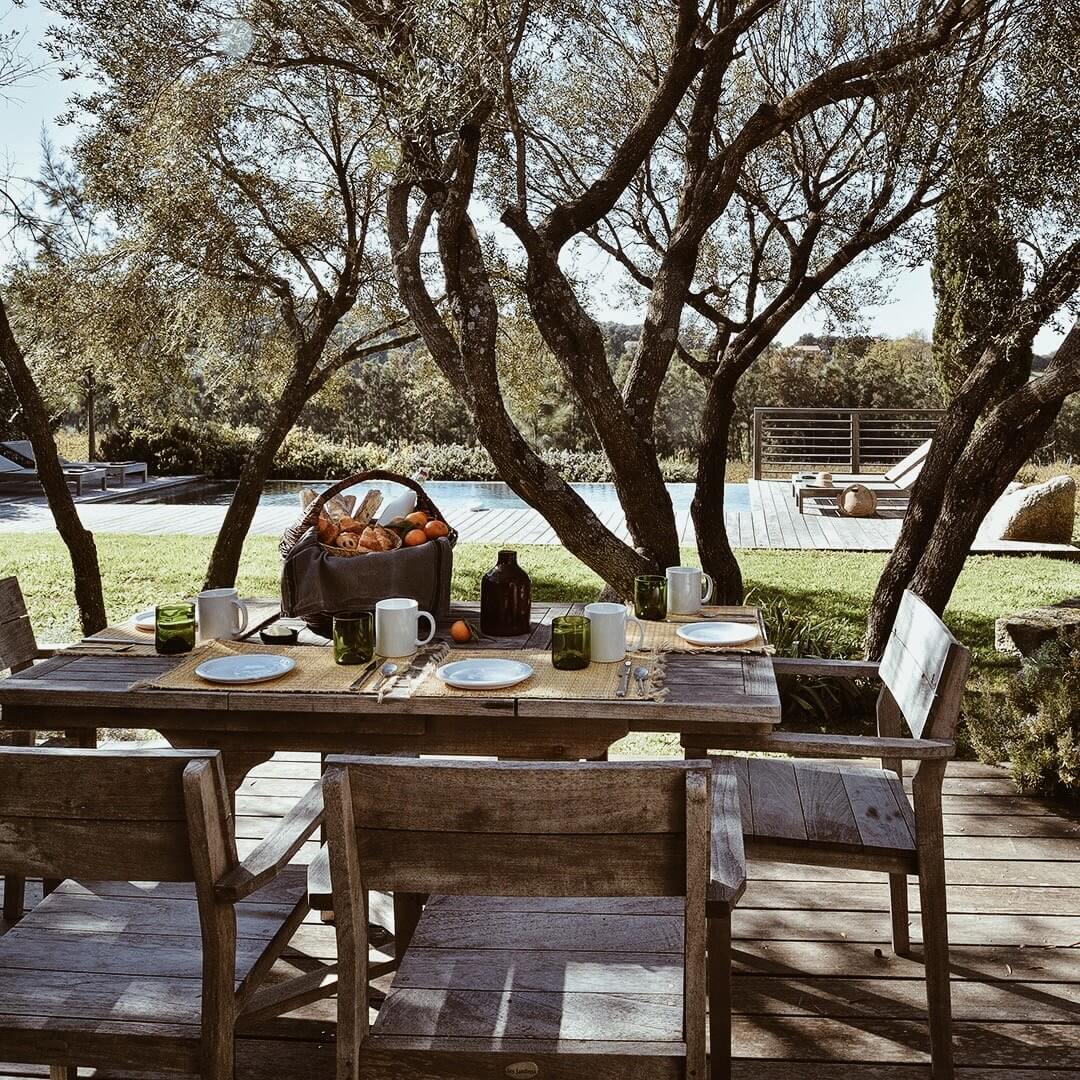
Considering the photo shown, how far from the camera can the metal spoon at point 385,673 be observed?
2.12m

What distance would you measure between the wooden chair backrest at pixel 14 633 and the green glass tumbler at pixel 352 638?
84 centimetres

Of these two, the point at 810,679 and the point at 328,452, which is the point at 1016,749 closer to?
the point at 810,679

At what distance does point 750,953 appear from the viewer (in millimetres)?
2412

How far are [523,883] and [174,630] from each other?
1.39 metres

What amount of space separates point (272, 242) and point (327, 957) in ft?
15.5

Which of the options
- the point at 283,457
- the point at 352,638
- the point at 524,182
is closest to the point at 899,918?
the point at 352,638

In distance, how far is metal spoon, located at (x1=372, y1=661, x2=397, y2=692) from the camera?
2115mm

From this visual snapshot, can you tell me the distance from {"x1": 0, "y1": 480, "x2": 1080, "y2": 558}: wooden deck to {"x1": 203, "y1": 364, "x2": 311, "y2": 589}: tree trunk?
3316 mm

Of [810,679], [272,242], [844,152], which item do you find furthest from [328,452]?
[810,679]

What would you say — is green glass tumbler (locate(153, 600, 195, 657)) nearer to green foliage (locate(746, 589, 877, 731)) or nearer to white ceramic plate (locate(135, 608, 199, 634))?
white ceramic plate (locate(135, 608, 199, 634))

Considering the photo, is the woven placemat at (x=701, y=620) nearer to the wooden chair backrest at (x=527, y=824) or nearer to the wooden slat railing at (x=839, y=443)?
the wooden chair backrest at (x=527, y=824)

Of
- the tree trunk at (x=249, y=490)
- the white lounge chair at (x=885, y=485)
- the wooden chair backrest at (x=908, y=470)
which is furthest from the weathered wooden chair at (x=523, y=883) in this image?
the wooden chair backrest at (x=908, y=470)

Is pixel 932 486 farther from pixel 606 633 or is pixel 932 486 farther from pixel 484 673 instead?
pixel 484 673

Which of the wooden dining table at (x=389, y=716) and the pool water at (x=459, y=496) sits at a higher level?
the wooden dining table at (x=389, y=716)
